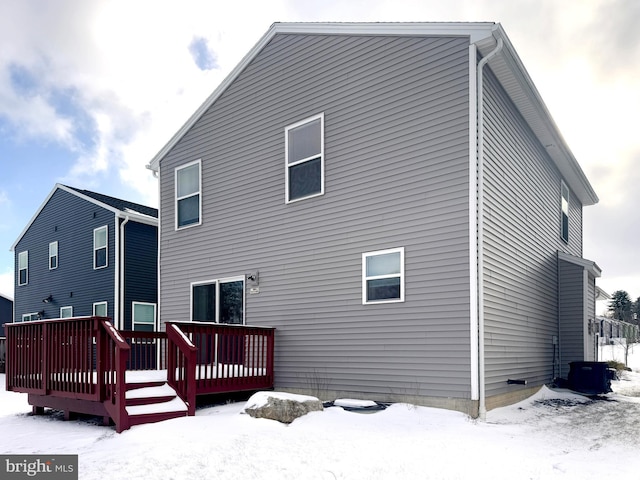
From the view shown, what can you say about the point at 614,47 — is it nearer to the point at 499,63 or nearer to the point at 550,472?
the point at 499,63

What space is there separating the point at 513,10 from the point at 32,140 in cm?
1623

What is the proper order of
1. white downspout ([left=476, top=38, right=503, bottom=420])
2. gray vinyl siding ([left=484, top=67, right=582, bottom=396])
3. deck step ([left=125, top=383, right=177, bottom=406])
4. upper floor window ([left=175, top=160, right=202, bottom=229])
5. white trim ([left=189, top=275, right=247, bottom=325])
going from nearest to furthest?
deck step ([left=125, top=383, right=177, bottom=406])
white downspout ([left=476, top=38, right=503, bottom=420])
gray vinyl siding ([left=484, top=67, right=582, bottom=396])
white trim ([left=189, top=275, right=247, bottom=325])
upper floor window ([left=175, top=160, right=202, bottom=229])

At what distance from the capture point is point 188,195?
1148 centimetres

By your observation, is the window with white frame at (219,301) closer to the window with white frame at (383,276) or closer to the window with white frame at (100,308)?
the window with white frame at (383,276)

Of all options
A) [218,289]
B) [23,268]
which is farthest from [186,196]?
[23,268]

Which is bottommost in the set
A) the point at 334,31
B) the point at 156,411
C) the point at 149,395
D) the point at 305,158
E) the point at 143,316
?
the point at 143,316

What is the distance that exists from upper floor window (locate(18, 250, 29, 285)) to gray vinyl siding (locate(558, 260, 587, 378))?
18395 mm

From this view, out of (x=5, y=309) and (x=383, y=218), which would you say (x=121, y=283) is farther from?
(x=5, y=309)

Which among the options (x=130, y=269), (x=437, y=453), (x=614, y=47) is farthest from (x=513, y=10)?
(x=130, y=269)

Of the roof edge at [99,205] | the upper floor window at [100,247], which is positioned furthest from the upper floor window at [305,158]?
the upper floor window at [100,247]

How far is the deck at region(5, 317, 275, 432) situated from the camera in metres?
6.54

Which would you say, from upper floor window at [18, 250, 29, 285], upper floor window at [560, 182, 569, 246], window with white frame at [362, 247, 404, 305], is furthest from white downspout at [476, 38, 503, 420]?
upper floor window at [18, 250, 29, 285]

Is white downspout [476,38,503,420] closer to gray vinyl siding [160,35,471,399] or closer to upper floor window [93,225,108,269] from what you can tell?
gray vinyl siding [160,35,471,399]

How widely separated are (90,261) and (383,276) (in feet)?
39.5
